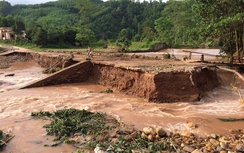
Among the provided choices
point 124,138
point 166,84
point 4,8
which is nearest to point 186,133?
point 124,138

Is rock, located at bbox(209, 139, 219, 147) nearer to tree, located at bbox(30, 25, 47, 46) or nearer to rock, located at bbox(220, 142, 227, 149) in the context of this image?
rock, located at bbox(220, 142, 227, 149)

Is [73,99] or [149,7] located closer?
[73,99]

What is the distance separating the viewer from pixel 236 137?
718cm

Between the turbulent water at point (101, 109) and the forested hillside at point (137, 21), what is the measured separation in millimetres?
4375

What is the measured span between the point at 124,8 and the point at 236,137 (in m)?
71.3

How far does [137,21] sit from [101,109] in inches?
2357

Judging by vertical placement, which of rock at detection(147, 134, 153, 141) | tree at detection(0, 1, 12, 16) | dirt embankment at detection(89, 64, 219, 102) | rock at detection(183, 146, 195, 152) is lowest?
rock at detection(183, 146, 195, 152)

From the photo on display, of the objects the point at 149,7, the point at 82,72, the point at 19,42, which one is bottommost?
the point at 82,72

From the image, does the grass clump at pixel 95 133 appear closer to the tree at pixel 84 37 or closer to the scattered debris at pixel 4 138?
the scattered debris at pixel 4 138

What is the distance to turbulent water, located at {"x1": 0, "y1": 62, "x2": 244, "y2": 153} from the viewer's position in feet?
25.6

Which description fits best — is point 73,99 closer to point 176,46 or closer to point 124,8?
point 176,46

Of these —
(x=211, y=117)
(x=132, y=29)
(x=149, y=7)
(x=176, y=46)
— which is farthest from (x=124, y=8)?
(x=211, y=117)

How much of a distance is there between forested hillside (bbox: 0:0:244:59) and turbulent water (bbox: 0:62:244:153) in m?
4.37

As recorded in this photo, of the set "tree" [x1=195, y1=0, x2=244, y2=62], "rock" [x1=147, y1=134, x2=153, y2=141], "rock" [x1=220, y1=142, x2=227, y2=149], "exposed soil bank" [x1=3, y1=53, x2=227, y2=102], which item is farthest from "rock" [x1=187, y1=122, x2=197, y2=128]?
"tree" [x1=195, y1=0, x2=244, y2=62]
